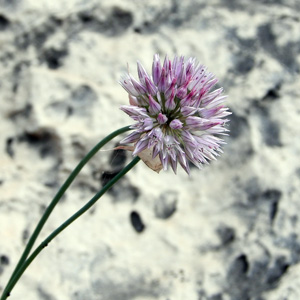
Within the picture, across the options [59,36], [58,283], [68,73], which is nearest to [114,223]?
[58,283]

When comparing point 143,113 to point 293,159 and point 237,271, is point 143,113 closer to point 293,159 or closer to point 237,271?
point 237,271

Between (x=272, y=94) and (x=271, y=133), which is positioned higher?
(x=272, y=94)

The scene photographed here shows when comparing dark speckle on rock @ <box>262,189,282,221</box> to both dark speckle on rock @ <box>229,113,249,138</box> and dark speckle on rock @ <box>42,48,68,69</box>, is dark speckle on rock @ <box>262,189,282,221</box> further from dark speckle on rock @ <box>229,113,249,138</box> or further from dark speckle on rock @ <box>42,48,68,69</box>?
dark speckle on rock @ <box>42,48,68,69</box>

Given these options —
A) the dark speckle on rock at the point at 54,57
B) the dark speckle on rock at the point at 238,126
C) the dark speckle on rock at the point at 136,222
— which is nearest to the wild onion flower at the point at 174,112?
the dark speckle on rock at the point at 136,222

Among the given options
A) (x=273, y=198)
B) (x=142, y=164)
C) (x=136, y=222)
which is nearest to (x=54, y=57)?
(x=142, y=164)

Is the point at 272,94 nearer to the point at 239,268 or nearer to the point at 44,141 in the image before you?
the point at 239,268

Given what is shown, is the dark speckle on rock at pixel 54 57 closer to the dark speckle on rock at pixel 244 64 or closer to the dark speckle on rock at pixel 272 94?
the dark speckle on rock at pixel 244 64
